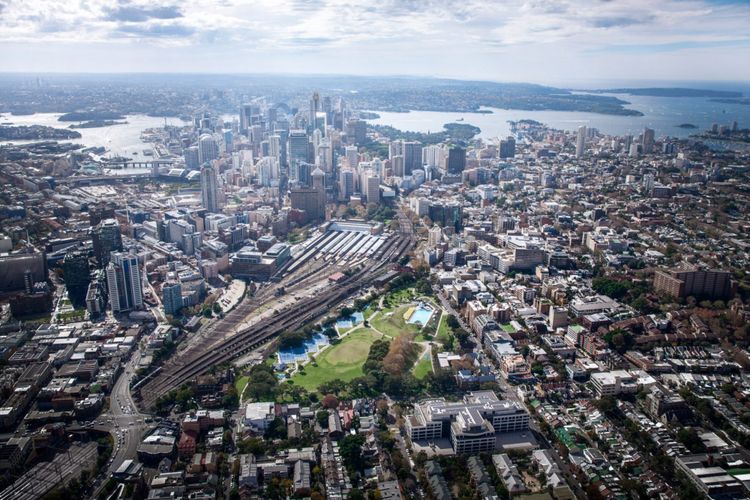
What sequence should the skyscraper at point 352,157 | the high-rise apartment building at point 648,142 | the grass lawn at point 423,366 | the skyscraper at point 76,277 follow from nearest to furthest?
the grass lawn at point 423,366
the skyscraper at point 76,277
the skyscraper at point 352,157
the high-rise apartment building at point 648,142

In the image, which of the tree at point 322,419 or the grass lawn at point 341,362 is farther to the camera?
the grass lawn at point 341,362

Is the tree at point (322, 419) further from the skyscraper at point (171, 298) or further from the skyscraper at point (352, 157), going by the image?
the skyscraper at point (352, 157)

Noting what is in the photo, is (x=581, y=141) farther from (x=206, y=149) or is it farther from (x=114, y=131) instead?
(x=114, y=131)

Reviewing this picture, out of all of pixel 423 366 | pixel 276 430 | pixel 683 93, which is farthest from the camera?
pixel 683 93

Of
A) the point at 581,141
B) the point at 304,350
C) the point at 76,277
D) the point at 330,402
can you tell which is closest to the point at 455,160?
the point at 581,141

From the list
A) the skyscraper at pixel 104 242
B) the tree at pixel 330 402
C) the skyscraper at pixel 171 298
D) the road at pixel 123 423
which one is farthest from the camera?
the skyscraper at pixel 104 242

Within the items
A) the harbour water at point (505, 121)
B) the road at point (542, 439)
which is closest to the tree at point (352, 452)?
the road at point (542, 439)
